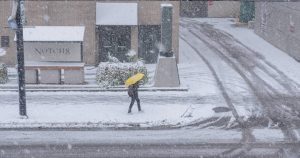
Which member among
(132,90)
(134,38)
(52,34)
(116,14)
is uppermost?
(116,14)

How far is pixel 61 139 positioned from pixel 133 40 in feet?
43.2

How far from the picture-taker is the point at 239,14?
49.9 meters

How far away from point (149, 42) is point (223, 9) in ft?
84.1

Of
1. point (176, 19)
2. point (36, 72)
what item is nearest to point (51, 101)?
point (36, 72)

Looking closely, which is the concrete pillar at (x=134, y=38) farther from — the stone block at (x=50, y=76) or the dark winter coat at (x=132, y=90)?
the dark winter coat at (x=132, y=90)

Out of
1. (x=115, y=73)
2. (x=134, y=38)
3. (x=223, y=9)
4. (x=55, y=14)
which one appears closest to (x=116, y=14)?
(x=134, y=38)

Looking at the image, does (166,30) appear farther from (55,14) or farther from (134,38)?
(55,14)

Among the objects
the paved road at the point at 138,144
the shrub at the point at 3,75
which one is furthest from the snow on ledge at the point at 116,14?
the paved road at the point at 138,144

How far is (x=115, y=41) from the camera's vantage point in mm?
28781

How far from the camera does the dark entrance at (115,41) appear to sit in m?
28.5

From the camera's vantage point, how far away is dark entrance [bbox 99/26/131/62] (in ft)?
93.7

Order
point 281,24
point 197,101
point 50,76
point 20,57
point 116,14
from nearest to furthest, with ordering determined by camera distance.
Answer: point 20,57, point 197,101, point 50,76, point 116,14, point 281,24

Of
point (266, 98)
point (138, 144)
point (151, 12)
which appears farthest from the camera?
point (151, 12)

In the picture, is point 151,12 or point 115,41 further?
point 115,41
